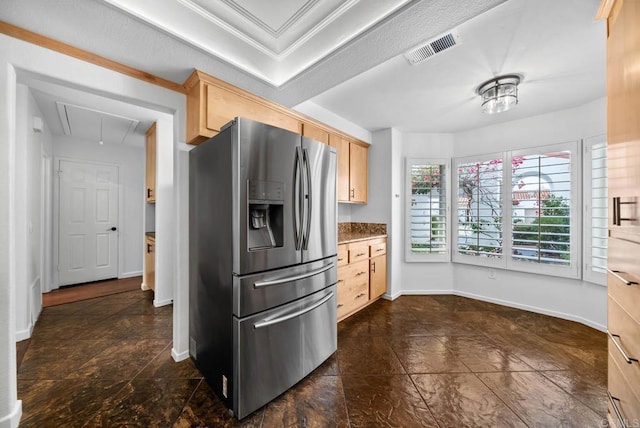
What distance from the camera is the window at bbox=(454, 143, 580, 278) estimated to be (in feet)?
9.64

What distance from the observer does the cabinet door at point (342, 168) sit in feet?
10.9

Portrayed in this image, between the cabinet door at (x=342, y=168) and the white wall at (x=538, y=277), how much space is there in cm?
177

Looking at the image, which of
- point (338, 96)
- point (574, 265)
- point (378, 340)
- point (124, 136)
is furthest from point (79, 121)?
point (574, 265)

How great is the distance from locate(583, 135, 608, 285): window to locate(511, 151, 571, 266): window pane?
5.8 inches

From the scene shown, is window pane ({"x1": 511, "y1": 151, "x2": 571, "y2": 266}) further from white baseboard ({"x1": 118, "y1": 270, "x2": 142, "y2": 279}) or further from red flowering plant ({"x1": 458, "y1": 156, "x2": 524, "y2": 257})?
white baseboard ({"x1": 118, "y1": 270, "x2": 142, "y2": 279})

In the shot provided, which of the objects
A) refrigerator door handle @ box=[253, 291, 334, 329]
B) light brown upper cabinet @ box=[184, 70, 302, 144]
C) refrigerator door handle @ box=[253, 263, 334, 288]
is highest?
light brown upper cabinet @ box=[184, 70, 302, 144]

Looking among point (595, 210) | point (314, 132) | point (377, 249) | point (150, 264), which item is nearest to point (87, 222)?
point (150, 264)

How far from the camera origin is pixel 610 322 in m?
1.40

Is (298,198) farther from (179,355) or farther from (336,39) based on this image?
(179,355)

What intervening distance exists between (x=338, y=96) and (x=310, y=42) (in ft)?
2.91

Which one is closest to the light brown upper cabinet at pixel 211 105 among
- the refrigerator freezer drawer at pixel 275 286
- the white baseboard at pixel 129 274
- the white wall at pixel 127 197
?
the refrigerator freezer drawer at pixel 275 286

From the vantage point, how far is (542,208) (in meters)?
3.06

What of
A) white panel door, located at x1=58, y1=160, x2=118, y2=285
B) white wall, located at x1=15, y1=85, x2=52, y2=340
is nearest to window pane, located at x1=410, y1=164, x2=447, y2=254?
white wall, located at x1=15, y1=85, x2=52, y2=340

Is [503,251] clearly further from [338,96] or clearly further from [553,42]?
[338,96]
